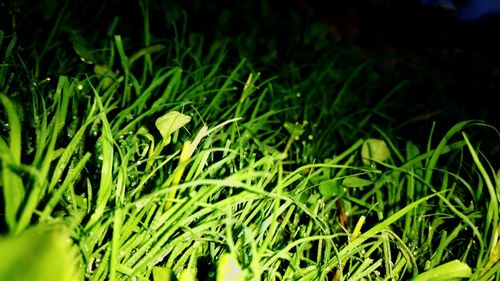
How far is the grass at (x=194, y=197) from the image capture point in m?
0.56

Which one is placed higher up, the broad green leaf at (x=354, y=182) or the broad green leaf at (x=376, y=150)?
the broad green leaf at (x=376, y=150)

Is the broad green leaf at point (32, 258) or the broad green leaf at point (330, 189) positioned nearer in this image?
the broad green leaf at point (32, 258)

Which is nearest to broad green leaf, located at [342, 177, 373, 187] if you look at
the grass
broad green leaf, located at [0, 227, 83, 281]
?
the grass

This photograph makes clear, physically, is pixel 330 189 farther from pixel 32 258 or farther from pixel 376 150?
pixel 32 258

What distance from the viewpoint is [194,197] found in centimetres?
59

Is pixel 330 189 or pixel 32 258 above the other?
pixel 32 258

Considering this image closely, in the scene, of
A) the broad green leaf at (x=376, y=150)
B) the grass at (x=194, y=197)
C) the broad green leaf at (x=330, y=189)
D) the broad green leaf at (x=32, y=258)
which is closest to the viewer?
the broad green leaf at (x=32, y=258)

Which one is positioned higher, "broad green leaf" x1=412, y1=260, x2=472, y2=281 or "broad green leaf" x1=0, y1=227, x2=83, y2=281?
"broad green leaf" x1=0, y1=227, x2=83, y2=281

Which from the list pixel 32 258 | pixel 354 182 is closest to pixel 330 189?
pixel 354 182

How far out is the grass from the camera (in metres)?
0.56

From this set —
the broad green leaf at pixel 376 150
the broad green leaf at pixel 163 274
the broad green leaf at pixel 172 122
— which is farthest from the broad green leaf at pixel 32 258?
the broad green leaf at pixel 376 150

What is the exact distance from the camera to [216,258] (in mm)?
695

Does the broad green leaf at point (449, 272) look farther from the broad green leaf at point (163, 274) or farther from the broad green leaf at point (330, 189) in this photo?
the broad green leaf at point (163, 274)

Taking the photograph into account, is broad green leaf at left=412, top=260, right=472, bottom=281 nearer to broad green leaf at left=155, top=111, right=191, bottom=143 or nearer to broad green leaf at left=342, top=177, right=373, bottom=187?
broad green leaf at left=342, top=177, right=373, bottom=187
